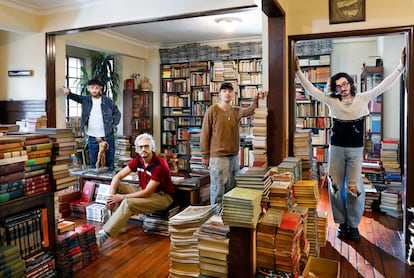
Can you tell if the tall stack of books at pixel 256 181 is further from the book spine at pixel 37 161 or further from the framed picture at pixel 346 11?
the framed picture at pixel 346 11

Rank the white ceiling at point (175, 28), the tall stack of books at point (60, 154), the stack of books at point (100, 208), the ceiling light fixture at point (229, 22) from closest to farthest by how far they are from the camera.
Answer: the tall stack of books at point (60, 154), the stack of books at point (100, 208), the white ceiling at point (175, 28), the ceiling light fixture at point (229, 22)

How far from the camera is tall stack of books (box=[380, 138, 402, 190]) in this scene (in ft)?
15.3

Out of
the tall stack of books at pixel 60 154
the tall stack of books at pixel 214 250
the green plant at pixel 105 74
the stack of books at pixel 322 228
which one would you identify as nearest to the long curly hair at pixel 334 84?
the stack of books at pixel 322 228

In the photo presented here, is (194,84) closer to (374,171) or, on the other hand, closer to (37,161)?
(374,171)

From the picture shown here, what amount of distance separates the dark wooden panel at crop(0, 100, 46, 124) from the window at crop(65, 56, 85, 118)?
1.60 metres

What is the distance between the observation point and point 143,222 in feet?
12.6

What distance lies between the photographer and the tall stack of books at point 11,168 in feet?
7.62

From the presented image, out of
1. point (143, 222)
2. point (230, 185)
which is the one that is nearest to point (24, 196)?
point (143, 222)

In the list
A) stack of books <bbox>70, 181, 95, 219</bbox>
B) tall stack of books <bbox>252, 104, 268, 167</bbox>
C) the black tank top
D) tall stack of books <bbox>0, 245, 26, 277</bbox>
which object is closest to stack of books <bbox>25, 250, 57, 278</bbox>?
tall stack of books <bbox>0, 245, 26, 277</bbox>

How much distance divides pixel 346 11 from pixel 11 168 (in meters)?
2.96

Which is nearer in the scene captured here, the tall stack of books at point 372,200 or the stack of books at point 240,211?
the stack of books at point 240,211

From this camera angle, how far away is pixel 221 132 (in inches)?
141

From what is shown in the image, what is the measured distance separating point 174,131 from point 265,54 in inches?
181

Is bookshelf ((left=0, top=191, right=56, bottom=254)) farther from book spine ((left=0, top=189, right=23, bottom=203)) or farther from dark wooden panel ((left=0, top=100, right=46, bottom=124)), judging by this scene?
dark wooden panel ((left=0, top=100, right=46, bottom=124))
